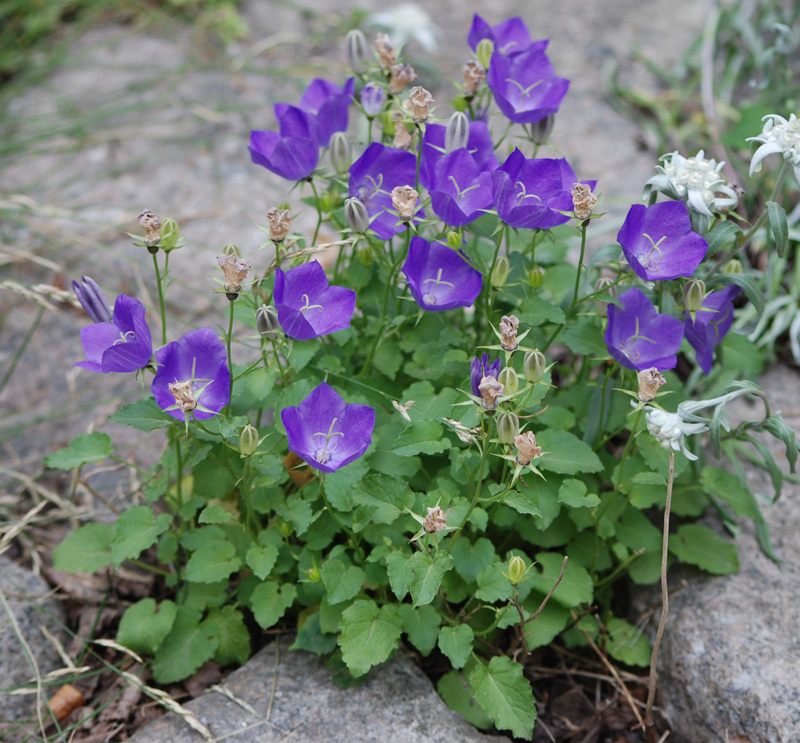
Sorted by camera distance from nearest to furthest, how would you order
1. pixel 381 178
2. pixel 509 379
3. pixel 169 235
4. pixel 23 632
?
pixel 509 379 < pixel 169 235 < pixel 381 178 < pixel 23 632

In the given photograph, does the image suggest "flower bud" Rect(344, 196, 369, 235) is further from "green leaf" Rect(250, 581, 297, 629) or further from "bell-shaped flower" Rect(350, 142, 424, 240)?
"green leaf" Rect(250, 581, 297, 629)

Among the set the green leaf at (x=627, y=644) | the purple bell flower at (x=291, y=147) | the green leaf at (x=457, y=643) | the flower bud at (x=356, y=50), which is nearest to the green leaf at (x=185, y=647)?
the green leaf at (x=457, y=643)

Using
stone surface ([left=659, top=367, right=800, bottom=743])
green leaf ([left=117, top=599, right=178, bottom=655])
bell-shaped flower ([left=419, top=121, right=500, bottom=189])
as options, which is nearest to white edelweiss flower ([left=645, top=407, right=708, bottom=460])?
stone surface ([left=659, top=367, right=800, bottom=743])

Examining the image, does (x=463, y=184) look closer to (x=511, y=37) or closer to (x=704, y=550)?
(x=511, y=37)

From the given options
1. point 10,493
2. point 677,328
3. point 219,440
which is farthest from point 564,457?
point 10,493

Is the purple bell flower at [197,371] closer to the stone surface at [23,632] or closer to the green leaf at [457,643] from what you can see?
the green leaf at [457,643]

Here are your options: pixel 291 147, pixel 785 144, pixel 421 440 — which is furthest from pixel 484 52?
pixel 421 440

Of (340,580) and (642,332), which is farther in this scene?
(642,332)
